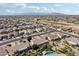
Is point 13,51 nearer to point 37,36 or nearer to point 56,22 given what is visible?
point 37,36

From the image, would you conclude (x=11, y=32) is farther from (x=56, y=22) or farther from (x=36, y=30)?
(x=56, y=22)

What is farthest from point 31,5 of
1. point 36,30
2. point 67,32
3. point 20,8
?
point 67,32

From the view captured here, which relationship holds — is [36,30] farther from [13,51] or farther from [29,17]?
[13,51]

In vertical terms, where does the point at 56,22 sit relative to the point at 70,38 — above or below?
above

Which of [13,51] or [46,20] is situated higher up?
[46,20]

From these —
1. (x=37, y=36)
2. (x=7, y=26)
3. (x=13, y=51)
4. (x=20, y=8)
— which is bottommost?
(x=13, y=51)

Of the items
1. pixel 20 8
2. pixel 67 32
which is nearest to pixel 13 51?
pixel 20 8

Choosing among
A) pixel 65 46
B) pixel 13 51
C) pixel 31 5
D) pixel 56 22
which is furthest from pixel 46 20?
pixel 13 51
